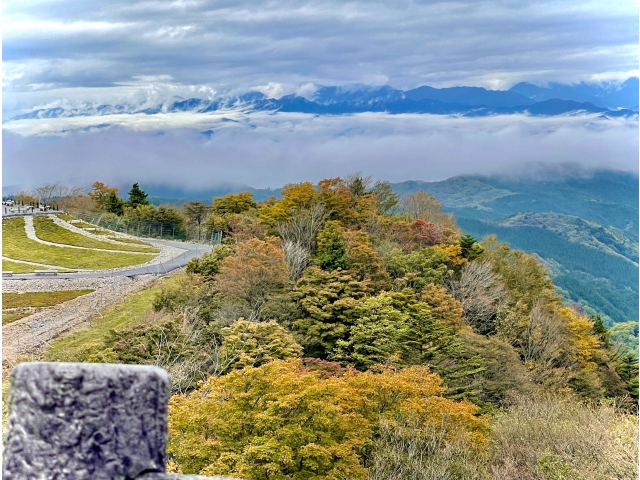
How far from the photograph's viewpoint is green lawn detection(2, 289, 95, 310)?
31.3 m

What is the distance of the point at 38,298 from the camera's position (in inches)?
1280

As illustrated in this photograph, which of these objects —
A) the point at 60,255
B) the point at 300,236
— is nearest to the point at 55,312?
the point at 60,255

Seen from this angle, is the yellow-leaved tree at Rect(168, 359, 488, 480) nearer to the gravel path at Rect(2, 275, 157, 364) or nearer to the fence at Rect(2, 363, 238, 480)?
the gravel path at Rect(2, 275, 157, 364)

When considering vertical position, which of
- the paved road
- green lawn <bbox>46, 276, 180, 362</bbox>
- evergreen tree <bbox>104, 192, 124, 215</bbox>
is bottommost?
green lawn <bbox>46, 276, 180, 362</bbox>

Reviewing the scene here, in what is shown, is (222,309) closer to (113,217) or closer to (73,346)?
(73,346)

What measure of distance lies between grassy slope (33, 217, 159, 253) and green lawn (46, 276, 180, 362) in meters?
7.83

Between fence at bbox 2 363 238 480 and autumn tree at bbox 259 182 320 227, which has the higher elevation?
fence at bbox 2 363 238 480

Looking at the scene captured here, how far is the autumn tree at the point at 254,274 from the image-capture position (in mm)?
28406

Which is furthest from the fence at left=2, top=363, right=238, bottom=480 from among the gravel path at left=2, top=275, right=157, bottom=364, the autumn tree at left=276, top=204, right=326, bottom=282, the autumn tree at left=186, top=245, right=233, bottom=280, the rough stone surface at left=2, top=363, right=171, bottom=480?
the autumn tree at left=276, top=204, right=326, bottom=282

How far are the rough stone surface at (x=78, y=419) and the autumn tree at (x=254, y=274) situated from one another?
25956mm

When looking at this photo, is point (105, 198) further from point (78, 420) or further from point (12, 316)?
point (78, 420)

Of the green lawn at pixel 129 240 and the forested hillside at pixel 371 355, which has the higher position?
the green lawn at pixel 129 240

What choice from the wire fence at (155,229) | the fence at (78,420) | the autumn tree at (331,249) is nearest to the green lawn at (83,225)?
the wire fence at (155,229)

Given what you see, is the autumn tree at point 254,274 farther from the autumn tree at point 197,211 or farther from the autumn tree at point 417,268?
the autumn tree at point 197,211
